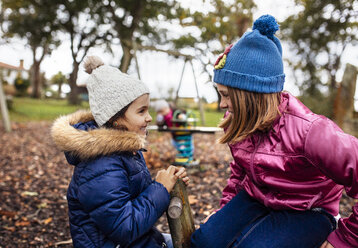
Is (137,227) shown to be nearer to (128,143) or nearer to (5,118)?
(128,143)

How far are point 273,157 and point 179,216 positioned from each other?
2.03 feet

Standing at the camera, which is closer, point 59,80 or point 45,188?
point 45,188

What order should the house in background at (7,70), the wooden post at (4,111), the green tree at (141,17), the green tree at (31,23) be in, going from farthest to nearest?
the green tree at (31,23) → the green tree at (141,17) → the wooden post at (4,111) → the house in background at (7,70)

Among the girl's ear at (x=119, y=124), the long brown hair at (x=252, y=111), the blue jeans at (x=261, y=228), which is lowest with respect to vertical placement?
the blue jeans at (x=261, y=228)

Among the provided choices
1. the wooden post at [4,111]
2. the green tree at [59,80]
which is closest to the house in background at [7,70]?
the wooden post at [4,111]

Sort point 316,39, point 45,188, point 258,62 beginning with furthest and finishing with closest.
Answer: point 316,39
point 45,188
point 258,62

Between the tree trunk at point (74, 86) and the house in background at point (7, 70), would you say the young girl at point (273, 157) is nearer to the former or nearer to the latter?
the house in background at point (7, 70)

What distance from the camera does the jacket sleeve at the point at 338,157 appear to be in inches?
53.4

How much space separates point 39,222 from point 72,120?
71.2 inches

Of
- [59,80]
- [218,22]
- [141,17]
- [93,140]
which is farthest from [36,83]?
[93,140]

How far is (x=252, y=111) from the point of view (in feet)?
5.57

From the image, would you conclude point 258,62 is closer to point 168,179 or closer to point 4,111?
point 168,179

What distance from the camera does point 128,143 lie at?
1565 mm

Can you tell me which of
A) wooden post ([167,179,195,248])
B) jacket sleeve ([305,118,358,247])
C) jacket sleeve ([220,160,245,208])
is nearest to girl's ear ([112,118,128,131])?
wooden post ([167,179,195,248])
